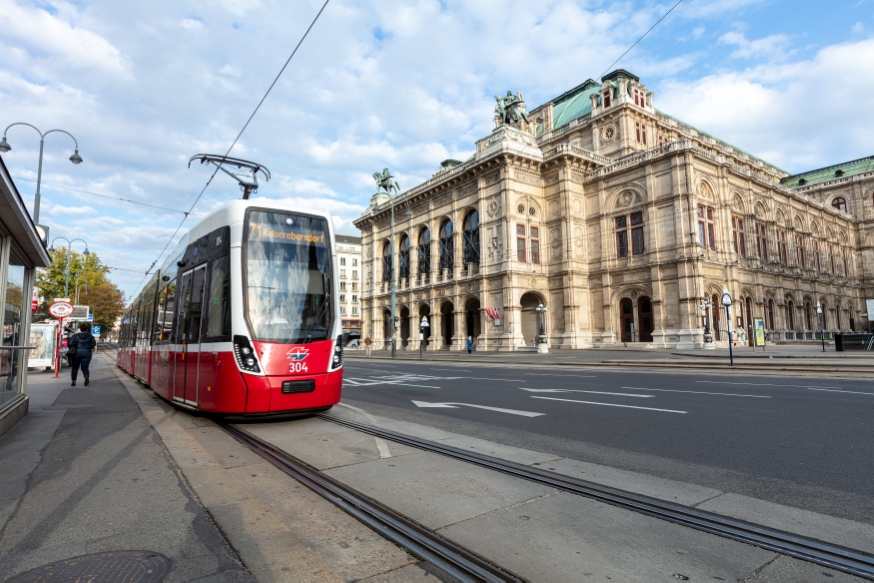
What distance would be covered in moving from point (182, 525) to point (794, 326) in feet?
181

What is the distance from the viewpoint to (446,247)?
48.4 metres

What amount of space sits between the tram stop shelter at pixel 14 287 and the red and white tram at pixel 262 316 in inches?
91.2

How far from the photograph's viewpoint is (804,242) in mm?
51250

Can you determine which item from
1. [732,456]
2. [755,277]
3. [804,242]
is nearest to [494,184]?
[755,277]

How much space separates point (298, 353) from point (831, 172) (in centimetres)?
8097

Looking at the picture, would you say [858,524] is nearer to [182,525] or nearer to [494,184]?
[182,525]

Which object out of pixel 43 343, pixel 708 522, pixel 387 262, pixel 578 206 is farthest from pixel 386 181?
pixel 708 522

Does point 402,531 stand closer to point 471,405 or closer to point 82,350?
point 471,405

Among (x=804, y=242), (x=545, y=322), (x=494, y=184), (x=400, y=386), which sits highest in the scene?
(x=494, y=184)

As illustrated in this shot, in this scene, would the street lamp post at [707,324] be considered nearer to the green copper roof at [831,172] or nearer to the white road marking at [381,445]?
the white road marking at [381,445]

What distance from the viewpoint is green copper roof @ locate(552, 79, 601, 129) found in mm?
50438

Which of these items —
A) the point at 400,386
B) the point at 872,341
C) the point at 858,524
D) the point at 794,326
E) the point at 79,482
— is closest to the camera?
the point at 858,524

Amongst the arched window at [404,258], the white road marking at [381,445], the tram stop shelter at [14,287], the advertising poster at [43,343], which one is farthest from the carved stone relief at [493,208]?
the tram stop shelter at [14,287]

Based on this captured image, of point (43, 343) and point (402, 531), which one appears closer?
point (402, 531)
